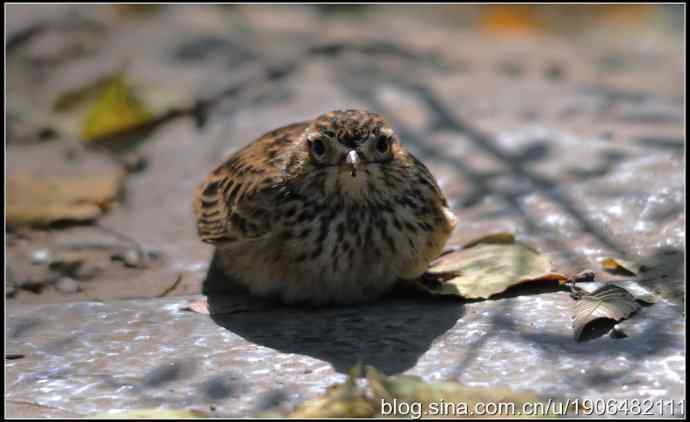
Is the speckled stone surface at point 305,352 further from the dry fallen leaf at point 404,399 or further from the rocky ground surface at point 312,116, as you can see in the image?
the dry fallen leaf at point 404,399

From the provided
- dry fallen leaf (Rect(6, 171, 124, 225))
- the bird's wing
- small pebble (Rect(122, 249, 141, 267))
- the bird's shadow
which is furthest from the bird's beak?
dry fallen leaf (Rect(6, 171, 124, 225))

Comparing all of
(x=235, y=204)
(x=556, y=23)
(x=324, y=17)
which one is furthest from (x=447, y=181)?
(x=556, y=23)

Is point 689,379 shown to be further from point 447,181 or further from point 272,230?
point 447,181

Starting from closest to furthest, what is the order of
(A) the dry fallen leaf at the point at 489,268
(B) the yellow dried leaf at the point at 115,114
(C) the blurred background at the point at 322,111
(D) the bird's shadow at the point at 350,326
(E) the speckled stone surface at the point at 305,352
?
(E) the speckled stone surface at the point at 305,352 → (D) the bird's shadow at the point at 350,326 → (A) the dry fallen leaf at the point at 489,268 → (C) the blurred background at the point at 322,111 → (B) the yellow dried leaf at the point at 115,114

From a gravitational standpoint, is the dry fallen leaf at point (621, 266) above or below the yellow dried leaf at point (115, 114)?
below

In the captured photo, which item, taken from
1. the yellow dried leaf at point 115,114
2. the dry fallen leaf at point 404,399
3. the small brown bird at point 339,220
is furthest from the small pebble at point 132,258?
the dry fallen leaf at point 404,399

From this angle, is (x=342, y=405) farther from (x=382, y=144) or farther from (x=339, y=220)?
(x=382, y=144)
